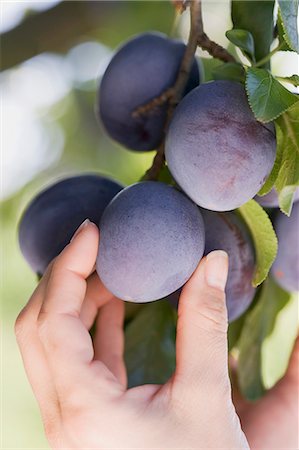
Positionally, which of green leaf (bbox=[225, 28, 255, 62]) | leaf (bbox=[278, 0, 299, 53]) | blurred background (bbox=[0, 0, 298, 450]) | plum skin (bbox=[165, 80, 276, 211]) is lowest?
blurred background (bbox=[0, 0, 298, 450])

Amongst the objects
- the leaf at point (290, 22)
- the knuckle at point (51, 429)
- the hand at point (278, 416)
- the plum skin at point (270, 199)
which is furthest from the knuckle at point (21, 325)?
the hand at point (278, 416)

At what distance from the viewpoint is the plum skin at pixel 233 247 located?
1.00 m

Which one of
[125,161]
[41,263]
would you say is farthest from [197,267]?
[125,161]

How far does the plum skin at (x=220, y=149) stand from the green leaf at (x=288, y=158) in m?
0.02

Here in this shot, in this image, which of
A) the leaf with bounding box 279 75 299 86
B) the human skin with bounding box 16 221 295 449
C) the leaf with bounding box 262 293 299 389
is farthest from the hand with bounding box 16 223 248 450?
the leaf with bounding box 262 293 299 389

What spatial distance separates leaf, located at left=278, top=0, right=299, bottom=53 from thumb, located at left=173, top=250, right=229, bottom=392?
0.88 ft

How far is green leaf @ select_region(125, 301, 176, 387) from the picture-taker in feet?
3.75

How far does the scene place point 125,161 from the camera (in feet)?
9.75

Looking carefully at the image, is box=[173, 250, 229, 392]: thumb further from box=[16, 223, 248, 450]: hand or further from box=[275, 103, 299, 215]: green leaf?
box=[275, 103, 299, 215]: green leaf

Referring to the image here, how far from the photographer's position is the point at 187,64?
1029mm

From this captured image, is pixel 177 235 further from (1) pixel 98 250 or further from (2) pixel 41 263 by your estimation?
(2) pixel 41 263

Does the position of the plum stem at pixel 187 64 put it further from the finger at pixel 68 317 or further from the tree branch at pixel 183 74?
the finger at pixel 68 317

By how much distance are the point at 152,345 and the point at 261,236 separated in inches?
12.2

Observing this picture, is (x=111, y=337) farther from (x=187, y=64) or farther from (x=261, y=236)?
(x=187, y=64)
